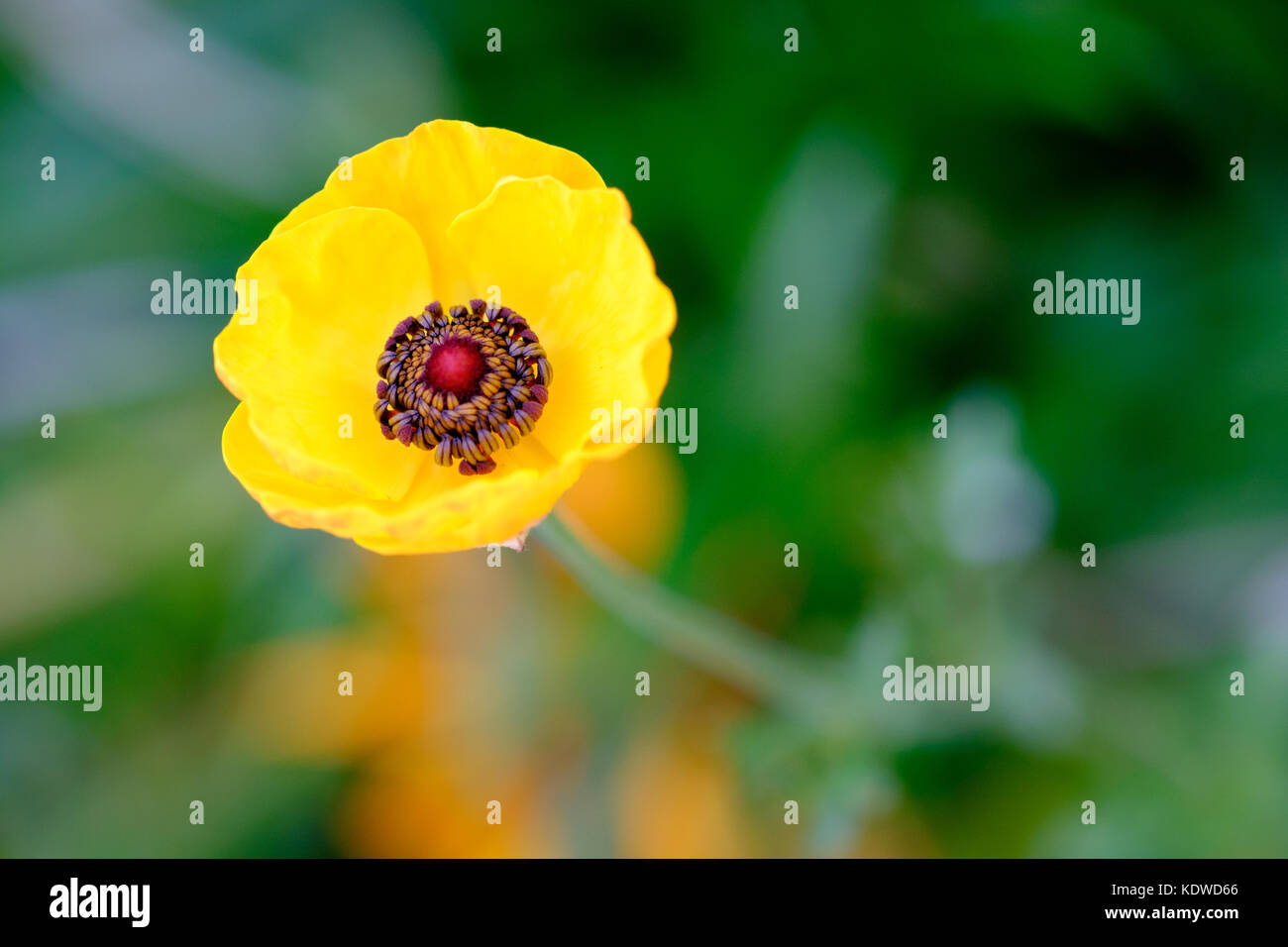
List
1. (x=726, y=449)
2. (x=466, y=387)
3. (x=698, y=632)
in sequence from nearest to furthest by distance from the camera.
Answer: (x=466, y=387)
(x=698, y=632)
(x=726, y=449)

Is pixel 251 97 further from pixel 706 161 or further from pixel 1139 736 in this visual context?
pixel 1139 736

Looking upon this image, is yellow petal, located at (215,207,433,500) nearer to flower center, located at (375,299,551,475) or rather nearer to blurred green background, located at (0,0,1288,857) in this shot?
flower center, located at (375,299,551,475)

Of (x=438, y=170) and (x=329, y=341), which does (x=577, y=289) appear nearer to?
(x=438, y=170)

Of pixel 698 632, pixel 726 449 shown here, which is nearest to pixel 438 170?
pixel 698 632

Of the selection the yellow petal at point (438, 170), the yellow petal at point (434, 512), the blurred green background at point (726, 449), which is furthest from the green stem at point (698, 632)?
the yellow petal at point (438, 170)

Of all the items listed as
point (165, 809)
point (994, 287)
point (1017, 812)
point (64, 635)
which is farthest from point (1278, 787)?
point (64, 635)

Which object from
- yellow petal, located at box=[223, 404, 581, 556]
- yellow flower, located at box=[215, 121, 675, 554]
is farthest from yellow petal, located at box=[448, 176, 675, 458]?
yellow petal, located at box=[223, 404, 581, 556]
